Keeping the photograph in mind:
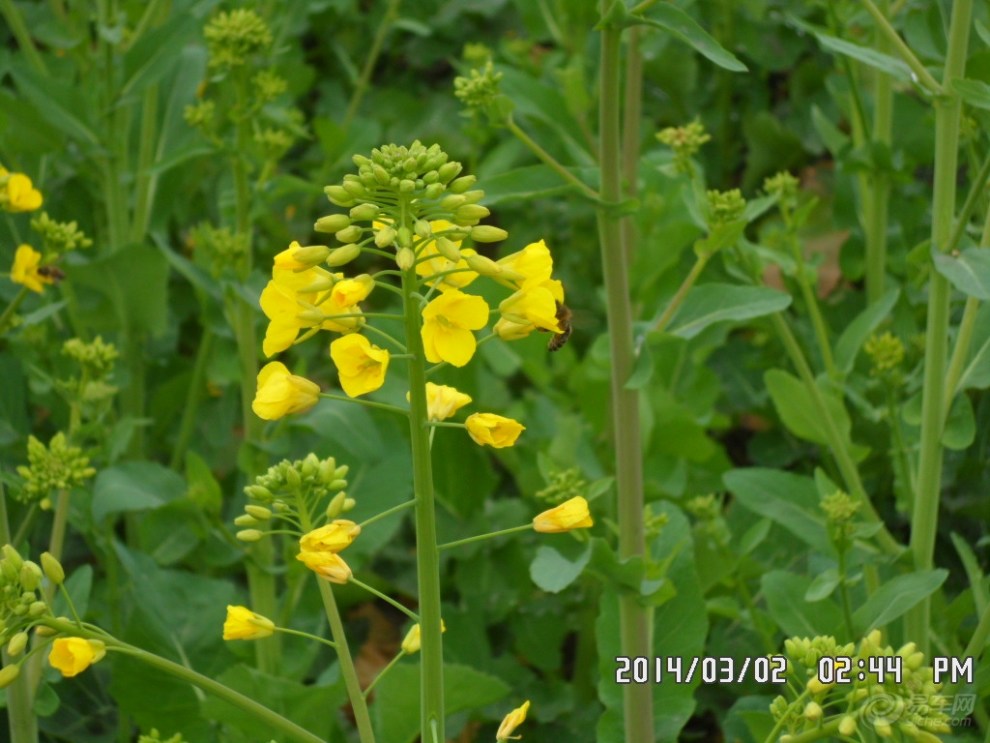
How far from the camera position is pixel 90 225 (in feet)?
8.29

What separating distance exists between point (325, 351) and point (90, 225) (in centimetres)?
67

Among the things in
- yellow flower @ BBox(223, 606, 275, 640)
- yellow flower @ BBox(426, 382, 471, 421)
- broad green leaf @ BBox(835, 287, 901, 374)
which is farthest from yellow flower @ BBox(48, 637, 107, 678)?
broad green leaf @ BBox(835, 287, 901, 374)

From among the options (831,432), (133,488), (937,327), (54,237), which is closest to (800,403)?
(831,432)

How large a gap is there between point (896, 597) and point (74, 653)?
3.22 feet

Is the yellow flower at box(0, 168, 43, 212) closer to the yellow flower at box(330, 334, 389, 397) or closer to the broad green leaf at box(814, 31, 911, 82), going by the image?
the yellow flower at box(330, 334, 389, 397)

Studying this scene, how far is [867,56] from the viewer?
1540 millimetres

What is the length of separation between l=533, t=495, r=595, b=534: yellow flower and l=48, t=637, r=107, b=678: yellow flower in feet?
1.33

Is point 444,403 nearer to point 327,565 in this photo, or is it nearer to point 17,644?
point 327,565

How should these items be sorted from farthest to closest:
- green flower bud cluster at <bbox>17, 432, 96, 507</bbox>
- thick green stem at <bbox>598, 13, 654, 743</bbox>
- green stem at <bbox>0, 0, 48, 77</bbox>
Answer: green stem at <bbox>0, 0, 48, 77</bbox> → green flower bud cluster at <bbox>17, 432, 96, 507</bbox> → thick green stem at <bbox>598, 13, 654, 743</bbox>

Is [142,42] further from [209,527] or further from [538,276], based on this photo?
[538,276]

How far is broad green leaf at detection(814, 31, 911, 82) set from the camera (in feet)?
4.91

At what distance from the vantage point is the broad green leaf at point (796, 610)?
169 centimetres

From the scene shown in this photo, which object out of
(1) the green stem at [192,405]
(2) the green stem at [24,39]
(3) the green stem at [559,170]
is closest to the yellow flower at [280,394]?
(3) the green stem at [559,170]

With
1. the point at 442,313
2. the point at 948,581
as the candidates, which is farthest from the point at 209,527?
the point at 948,581
